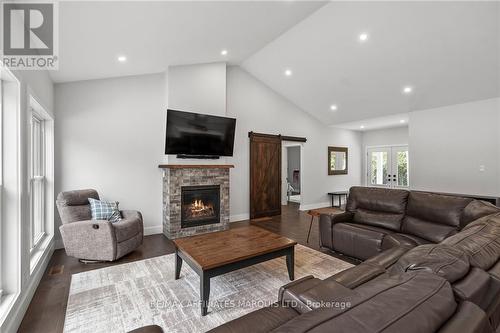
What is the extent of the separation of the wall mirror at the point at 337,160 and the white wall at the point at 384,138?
1.11 metres

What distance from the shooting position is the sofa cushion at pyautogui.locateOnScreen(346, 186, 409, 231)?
3339 millimetres

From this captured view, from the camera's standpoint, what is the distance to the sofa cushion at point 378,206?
334 centimetres

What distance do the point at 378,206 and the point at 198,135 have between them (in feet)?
11.1

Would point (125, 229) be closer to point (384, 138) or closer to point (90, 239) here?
point (90, 239)

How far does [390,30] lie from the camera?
3797 millimetres

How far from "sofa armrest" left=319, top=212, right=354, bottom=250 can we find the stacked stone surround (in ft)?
6.90

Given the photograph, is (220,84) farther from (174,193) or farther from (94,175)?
(94,175)

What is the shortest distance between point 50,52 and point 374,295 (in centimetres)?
403

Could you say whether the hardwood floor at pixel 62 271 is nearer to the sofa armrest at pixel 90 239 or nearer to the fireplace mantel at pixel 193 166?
the sofa armrest at pixel 90 239

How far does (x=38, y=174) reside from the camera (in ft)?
11.7

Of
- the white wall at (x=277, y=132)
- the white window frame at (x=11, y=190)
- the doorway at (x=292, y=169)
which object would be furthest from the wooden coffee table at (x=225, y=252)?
the doorway at (x=292, y=169)

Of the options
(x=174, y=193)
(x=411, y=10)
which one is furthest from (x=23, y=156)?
(x=411, y=10)

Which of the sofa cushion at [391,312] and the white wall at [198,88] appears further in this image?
the white wall at [198,88]

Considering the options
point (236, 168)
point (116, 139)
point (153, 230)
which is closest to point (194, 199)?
point (153, 230)
